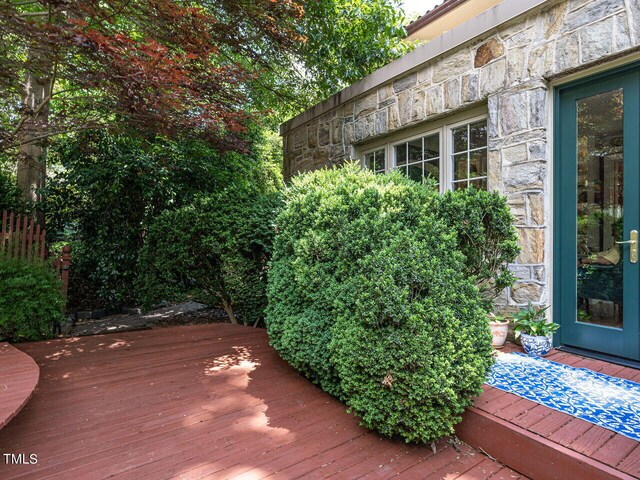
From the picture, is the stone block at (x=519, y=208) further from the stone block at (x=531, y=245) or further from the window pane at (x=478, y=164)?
the window pane at (x=478, y=164)

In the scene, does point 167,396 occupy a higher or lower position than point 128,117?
lower

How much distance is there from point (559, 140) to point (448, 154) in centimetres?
100

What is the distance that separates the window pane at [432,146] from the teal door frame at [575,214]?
3.68 feet

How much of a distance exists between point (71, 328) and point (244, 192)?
2.88 meters

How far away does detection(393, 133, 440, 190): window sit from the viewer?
12.5 ft

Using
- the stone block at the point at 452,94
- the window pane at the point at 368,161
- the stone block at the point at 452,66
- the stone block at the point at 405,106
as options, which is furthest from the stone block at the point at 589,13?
the window pane at the point at 368,161

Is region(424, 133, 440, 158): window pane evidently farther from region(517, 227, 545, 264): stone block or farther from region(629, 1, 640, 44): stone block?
region(629, 1, 640, 44): stone block

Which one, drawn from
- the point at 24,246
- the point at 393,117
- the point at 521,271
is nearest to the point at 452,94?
the point at 393,117

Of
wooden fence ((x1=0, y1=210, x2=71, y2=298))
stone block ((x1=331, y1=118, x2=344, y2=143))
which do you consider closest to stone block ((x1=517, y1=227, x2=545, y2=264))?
stone block ((x1=331, y1=118, x2=344, y2=143))

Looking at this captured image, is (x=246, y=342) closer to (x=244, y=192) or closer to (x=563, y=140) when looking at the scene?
(x=244, y=192)

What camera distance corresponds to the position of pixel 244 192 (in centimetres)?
445

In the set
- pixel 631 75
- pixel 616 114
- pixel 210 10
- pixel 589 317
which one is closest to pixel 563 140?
pixel 616 114

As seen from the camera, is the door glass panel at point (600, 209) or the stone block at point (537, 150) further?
the stone block at point (537, 150)

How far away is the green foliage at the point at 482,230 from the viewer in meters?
2.52
